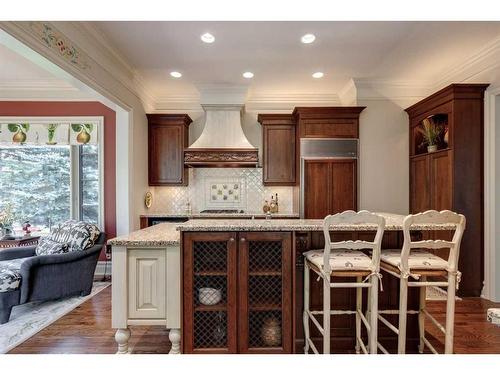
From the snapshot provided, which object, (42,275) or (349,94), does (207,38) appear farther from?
(42,275)

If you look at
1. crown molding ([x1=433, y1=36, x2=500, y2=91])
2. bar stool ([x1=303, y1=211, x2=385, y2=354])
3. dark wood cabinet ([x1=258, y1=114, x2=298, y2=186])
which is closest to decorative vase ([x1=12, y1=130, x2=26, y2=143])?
dark wood cabinet ([x1=258, y1=114, x2=298, y2=186])

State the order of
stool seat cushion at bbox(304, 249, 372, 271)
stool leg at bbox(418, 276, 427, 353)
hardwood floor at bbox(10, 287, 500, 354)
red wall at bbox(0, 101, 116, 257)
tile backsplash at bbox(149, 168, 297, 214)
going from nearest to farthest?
stool seat cushion at bbox(304, 249, 372, 271)
stool leg at bbox(418, 276, 427, 353)
hardwood floor at bbox(10, 287, 500, 354)
red wall at bbox(0, 101, 116, 257)
tile backsplash at bbox(149, 168, 297, 214)

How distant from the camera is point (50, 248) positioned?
10.9 feet

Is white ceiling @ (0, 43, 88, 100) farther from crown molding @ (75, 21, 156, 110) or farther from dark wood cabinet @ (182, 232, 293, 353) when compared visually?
dark wood cabinet @ (182, 232, 293, 353)

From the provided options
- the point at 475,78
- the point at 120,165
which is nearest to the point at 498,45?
the point at 475,78

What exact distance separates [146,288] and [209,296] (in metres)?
0.48

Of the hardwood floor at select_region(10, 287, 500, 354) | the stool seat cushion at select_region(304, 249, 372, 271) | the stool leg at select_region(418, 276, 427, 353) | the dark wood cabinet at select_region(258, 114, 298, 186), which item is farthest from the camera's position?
the dark wood cabinet at select_region(258, 114, 298, 186)

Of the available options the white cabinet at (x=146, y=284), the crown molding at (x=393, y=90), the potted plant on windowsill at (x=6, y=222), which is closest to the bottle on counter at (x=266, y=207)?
the crown molding at (x=393, y=90)

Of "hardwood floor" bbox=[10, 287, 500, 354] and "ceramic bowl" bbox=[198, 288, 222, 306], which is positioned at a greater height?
"ceramic bowl" bbox=[198, 288, 222, 306]

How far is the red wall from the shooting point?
13.7 ft

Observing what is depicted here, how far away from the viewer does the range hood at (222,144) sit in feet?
14.2

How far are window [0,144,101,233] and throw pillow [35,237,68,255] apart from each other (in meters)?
0.93
